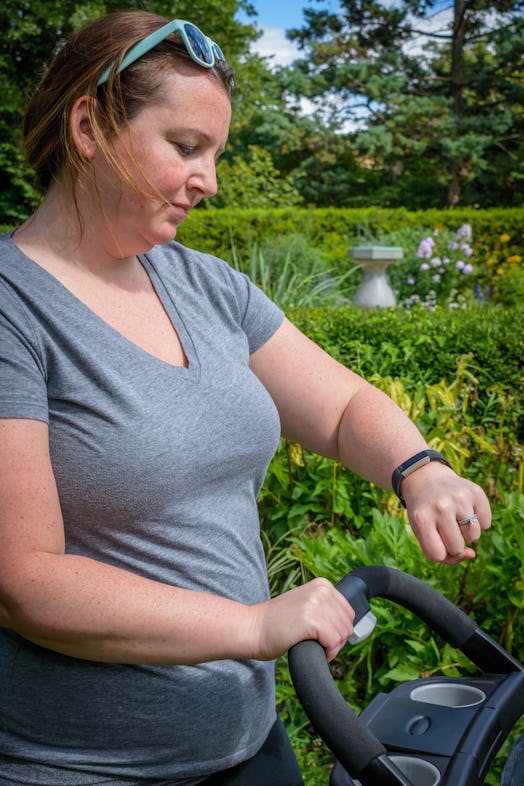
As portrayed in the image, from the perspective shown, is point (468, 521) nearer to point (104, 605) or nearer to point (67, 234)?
point (104, 605)

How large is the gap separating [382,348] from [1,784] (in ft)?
13.8

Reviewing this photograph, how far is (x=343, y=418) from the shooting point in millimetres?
1572

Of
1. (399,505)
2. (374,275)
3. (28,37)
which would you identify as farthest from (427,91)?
(399,505)

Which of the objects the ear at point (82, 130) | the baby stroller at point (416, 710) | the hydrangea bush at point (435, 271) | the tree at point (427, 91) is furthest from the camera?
the tree at point (427, 91)

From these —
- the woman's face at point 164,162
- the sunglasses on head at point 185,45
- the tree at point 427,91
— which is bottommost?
the woman's face at point 164,162

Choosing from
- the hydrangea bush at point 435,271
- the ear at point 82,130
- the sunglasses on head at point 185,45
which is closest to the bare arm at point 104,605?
the ear at point 82,130

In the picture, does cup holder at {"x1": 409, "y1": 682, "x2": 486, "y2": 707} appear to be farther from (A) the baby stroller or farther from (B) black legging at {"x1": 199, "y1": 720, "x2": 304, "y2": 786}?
(B) black legging at {"x1": 199, "y1": 720, "x2": 304, "y2": 786}

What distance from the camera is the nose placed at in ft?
4.32

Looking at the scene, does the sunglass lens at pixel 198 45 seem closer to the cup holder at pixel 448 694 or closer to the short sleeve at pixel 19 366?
the short sleeve at pixel 19 366

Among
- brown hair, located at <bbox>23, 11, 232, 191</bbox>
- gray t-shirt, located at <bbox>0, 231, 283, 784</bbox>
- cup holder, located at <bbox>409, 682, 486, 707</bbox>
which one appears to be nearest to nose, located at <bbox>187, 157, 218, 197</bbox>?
brown hair, located at <bbox>23, 11, 232, 191</bbox>

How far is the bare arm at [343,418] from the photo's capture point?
1354mm

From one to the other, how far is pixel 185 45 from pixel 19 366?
1.97 ft

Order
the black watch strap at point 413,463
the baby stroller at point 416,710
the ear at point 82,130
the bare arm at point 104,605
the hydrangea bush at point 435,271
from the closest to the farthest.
Result: the baby stroller at point 416,710 → the bare arm at point 104,605 → the ear at point 82,130 → the black watch strap at point 413,463 → the hydrangea bush at point 435,271

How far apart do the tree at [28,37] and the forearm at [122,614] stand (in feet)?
48.1
